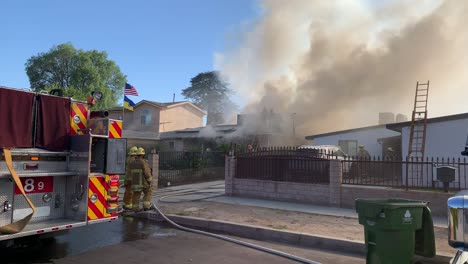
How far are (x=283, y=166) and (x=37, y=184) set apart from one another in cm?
756

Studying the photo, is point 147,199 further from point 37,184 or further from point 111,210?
point 37,184

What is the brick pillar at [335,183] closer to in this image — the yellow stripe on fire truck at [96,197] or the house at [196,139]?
the yellow stripe on fire truck at [96,197]

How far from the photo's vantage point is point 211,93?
70.0m

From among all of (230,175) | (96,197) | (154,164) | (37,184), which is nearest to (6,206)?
(37,184)

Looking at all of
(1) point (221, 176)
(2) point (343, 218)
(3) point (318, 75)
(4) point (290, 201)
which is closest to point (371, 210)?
(2) point (343, 218)

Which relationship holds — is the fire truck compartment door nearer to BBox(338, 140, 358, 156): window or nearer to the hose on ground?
the hose on ground

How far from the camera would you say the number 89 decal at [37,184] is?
17.7 ft

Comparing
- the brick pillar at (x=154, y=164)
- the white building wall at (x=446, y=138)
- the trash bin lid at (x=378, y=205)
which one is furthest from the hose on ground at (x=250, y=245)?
A: the white building wall at (x=446, y=138)

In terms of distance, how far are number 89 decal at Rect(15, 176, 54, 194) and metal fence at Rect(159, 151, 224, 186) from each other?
10.0 meters

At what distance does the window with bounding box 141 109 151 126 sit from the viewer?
127 ft

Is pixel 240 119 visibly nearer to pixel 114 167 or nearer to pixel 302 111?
pixel 302 111

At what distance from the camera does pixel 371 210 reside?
491cm

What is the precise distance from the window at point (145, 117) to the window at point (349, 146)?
22268mm

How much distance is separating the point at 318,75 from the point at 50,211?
2615 cm
